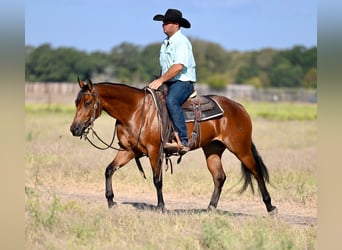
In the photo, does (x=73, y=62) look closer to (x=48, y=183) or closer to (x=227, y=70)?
(x=227, y=70)

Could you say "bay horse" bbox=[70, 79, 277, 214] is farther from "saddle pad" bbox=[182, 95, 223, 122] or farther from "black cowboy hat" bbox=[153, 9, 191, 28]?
"black cowboy hat" bbox=[153, 9, 191, 28]

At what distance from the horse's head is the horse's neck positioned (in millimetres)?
229

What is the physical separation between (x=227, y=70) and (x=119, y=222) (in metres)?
95.3

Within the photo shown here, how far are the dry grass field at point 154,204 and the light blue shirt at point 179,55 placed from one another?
198 cm

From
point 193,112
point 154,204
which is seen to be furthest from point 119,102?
point 154,204

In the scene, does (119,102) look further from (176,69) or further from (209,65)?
(209,65)

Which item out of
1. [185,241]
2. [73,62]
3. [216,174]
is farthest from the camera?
[73,62]

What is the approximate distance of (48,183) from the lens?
1228 cm

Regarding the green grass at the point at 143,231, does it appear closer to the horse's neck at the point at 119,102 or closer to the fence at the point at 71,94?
the horse's neck at the point at 119,102

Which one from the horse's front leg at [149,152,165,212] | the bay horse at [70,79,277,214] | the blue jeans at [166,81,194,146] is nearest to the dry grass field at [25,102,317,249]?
the horse's front leg at [149,152,165,212]

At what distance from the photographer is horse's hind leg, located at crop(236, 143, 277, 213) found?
9609 millimetres

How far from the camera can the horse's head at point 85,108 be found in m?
8.70

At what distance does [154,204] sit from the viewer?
10641 mm
